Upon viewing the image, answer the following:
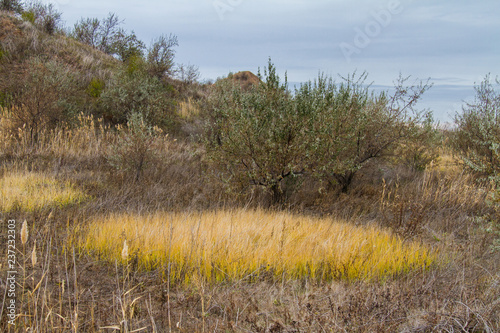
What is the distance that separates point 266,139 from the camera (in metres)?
6.38

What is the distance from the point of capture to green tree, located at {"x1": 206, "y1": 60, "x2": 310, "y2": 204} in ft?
20.6

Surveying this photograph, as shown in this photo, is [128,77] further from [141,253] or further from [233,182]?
[141,253]

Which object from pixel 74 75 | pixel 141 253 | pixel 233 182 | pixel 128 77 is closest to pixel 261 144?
pixel 233 182

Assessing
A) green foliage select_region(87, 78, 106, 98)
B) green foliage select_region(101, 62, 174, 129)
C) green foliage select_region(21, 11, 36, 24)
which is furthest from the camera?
green foliage select_region(21, 11, 36, 24)

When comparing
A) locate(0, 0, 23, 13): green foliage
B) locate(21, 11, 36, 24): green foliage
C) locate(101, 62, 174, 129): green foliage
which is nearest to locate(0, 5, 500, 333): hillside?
locate(101, 62, 174, 129): green foliage

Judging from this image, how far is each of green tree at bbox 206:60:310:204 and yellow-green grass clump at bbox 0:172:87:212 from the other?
266cm

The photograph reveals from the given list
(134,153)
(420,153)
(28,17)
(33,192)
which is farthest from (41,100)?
(420,153)

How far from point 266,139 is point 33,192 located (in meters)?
4.15

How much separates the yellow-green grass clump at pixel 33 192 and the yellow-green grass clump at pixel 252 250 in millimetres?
1410

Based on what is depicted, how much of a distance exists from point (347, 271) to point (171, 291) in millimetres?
1915

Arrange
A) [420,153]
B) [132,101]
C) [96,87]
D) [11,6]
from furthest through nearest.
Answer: [11,6] → [96,87] → [132,101] → [420,153]

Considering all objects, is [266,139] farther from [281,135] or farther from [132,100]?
[132,100]

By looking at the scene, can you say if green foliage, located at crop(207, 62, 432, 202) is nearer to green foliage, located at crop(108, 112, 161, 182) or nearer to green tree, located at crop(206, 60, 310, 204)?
green tree, located at crop(206, 60, 310, 204)

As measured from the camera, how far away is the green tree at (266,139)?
6289 millimetres
